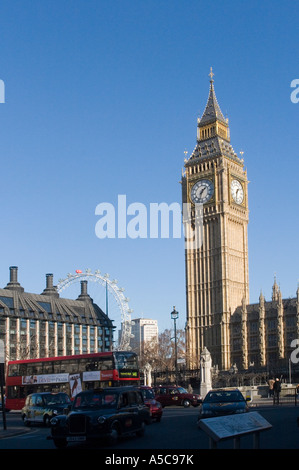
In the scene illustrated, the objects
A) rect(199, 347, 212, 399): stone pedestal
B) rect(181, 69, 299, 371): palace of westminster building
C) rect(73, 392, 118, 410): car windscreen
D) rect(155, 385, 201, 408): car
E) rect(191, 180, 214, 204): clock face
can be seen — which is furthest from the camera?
rect(191, 180, 214, 204): clock face

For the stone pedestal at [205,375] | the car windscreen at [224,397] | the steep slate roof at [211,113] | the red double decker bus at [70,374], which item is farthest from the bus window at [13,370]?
the steep slate roof at [211,113]

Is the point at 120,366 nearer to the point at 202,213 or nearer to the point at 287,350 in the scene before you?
the point at 287,350

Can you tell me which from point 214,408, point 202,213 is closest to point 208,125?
point 202,213

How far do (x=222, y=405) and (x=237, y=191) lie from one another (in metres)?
89.7

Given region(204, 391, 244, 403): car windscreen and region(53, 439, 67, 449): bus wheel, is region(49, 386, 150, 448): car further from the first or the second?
region(204, 391, 244, 403): car windscreen

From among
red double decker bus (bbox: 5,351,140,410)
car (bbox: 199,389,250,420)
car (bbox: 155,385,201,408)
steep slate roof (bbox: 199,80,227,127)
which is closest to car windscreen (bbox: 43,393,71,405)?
car (bbox: 199,389,250,420)

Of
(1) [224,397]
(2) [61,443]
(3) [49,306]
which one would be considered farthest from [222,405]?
(3) [49,306]

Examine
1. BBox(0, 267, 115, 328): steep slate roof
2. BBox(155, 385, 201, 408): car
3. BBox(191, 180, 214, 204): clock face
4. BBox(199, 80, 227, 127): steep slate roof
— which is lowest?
BBox(155, 385, 201, 408): car

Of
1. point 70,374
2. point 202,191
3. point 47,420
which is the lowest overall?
point 47,420

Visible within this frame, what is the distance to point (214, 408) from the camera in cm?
2286

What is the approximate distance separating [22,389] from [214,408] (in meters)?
27.4

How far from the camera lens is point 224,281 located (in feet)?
349

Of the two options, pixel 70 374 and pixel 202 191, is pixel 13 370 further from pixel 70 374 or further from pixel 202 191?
pixel 202 191

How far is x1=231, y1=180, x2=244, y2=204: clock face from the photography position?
10975 centimetres
